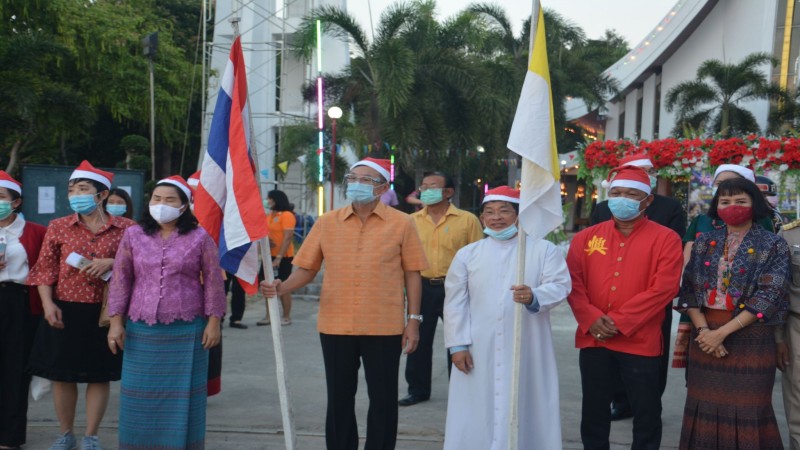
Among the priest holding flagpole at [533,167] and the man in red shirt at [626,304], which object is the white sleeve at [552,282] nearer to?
the priest holding flagpole at [533,167]

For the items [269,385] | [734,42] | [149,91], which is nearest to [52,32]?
[149,91]

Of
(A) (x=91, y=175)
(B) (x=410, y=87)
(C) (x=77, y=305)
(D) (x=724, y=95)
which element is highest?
(D) (x=724, y=95)

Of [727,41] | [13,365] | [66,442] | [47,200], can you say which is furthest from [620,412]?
[727,41]

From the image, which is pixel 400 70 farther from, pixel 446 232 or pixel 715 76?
pixel 715 76

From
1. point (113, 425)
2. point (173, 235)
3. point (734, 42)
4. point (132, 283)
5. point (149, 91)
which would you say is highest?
point (734, 42)

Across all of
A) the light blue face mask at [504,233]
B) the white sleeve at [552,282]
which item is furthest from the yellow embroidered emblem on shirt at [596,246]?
the light blue face mask at [504,233]

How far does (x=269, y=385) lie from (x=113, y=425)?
1.67m

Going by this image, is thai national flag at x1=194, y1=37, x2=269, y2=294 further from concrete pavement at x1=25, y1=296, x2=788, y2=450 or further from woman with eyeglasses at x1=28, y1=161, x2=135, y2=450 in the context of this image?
concrete pavement at x1=25, y1=296, x2=788, y2=450

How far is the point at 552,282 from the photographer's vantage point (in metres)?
4.62

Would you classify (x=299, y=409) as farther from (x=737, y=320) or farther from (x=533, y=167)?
(x=737, y=320)

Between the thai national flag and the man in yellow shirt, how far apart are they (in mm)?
2464

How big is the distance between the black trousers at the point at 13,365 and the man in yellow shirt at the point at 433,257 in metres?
3.03

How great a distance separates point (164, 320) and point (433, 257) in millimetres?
2683

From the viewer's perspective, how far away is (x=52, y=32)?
16141 mm
